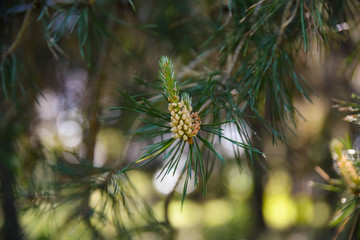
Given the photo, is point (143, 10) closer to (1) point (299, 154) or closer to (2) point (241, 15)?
(2) point (241, 15)

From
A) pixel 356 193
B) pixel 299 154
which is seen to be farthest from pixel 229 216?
pixel 356 193

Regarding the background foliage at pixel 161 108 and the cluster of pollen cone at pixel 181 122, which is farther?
the background foliage at pixel 161 108

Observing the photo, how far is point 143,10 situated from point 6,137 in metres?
0.63

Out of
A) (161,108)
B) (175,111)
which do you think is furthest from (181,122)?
(161,108)

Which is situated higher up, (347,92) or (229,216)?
(347,92)

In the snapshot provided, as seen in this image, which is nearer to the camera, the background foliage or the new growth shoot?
the new growth shoot

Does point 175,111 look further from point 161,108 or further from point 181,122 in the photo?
point 161,108

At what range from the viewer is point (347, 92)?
4.08 feet

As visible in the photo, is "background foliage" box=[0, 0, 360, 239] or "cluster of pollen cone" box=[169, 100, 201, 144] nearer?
"cluster of pollen cone" box=[169, 100, 201, 144]

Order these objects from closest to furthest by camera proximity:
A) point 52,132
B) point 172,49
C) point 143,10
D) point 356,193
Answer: point 356,193 < point 172,49 < point 143,10 < point 52,132

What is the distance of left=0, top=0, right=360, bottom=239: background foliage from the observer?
17.2 inches

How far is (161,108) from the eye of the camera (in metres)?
0.86

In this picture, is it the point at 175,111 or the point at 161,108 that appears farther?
the point at 161,108

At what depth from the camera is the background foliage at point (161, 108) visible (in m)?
0.44
